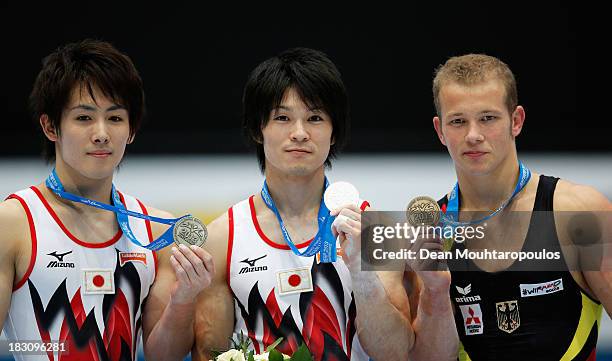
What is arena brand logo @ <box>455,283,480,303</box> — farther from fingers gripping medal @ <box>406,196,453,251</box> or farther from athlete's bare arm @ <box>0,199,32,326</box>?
athlete's bare arm @ <box>0,199,32,326</box>

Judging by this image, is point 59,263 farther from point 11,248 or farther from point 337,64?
point 337,64

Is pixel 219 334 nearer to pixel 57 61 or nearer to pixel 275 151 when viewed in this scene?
pixel 275 151

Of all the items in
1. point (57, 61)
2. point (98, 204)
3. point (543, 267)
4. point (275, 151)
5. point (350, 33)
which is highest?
point (350, 33)

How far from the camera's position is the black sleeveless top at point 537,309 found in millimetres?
3961

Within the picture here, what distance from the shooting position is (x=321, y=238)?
401cm

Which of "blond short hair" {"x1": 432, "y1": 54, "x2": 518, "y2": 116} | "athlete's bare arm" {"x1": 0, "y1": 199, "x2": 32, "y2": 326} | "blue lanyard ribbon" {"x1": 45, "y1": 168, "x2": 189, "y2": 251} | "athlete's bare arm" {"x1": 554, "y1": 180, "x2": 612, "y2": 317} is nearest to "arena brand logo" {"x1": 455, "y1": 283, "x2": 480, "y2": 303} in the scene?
"athlete's bare arm" {"x1": 554, "y1": 180, "x2": 612, "y2": 317}

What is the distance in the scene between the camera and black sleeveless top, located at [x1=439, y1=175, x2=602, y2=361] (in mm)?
3961

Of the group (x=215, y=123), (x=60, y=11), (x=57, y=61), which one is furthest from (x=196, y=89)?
(x=57, y=61)

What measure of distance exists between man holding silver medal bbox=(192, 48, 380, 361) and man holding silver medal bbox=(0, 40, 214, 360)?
23 cm

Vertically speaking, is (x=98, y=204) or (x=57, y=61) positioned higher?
(x=57, y=61)

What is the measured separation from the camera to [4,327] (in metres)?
4.02

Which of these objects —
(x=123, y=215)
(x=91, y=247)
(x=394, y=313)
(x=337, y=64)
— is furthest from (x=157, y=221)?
(x=337, y=64)

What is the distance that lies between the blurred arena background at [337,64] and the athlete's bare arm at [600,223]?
2232 millimetres

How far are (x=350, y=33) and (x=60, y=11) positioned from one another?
205 centimetres
